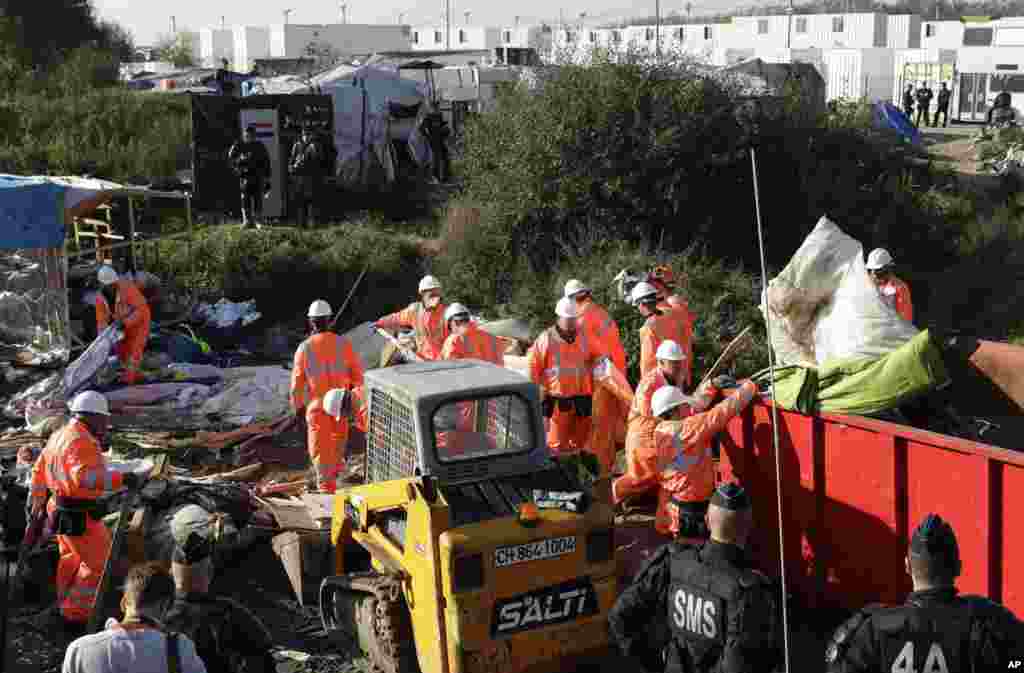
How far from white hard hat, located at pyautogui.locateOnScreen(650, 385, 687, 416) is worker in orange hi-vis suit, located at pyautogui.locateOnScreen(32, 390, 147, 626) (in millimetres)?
3573

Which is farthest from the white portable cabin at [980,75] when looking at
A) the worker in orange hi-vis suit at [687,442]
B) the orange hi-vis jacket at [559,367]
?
the worker in orange hi-vis suit at [687,442]

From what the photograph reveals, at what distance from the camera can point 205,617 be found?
514cm

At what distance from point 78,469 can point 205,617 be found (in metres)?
3.02

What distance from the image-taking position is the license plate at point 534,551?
6.54 metres

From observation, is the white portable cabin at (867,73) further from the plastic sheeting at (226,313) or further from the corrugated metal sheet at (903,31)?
the plastic sheeting at (226,313)

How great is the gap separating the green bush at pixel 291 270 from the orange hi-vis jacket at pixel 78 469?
1046 cm

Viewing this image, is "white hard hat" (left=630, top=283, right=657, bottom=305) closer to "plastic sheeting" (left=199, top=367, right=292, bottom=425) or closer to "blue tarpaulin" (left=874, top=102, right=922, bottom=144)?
"plastic sheeting" (left=199, top=367, right=292, bottom=425)

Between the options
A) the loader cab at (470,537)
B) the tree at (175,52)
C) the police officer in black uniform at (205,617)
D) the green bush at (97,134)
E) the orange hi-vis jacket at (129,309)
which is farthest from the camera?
the tree at (175,52)

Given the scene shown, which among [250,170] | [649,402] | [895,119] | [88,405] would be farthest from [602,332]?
[895,119]

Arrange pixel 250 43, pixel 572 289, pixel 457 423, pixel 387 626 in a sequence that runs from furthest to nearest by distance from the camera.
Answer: pixel 250 43 → pixel 572 289 → pixel 457 423 → pixel 387 626

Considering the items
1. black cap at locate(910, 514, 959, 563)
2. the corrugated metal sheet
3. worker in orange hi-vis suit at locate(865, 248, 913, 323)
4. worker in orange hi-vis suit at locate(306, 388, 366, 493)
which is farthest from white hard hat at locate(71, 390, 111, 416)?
the corrugated metal sheet

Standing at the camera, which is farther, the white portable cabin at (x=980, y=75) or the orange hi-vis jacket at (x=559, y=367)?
the white portable cabin at (x=980, y=75)

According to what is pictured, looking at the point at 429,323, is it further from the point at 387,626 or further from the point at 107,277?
the point at 387,626

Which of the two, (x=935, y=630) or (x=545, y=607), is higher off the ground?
(x=935, y=630)
